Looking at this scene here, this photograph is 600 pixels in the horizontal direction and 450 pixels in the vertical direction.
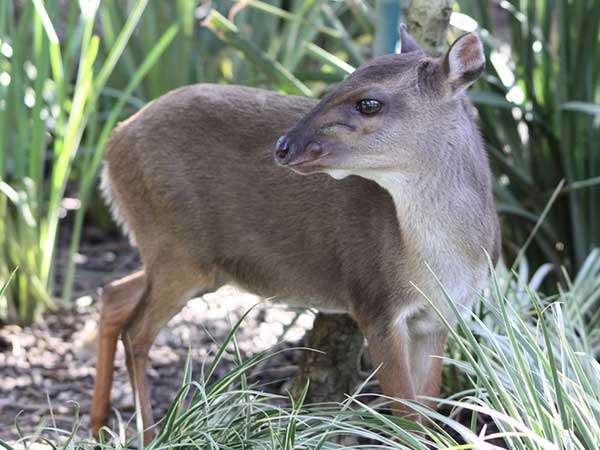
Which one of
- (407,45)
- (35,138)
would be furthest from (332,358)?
(35,138)

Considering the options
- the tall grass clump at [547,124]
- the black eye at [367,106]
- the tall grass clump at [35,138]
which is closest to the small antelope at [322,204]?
the black eye at [367,106]

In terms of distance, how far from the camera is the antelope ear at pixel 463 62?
3402 millimetres

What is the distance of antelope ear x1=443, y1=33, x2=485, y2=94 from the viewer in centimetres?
340

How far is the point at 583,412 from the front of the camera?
2973 mm

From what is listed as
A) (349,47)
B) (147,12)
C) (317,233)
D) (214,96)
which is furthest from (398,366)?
(147,12)

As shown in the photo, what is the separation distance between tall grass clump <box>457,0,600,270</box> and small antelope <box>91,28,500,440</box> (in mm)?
1532

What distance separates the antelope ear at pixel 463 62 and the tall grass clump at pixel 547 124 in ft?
6.05

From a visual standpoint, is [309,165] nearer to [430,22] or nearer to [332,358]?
[430,22]

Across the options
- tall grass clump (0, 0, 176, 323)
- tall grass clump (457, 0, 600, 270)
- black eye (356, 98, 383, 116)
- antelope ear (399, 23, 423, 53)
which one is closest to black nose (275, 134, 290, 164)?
black eye (356, 98, 383, 116)

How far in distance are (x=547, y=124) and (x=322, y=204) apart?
6.42 ft

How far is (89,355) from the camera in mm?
5098

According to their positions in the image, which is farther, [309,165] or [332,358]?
[332,358]

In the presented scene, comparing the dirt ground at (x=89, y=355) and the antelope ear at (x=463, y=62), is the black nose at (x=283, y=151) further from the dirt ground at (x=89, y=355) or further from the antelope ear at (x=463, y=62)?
the dirt ground at (x=89, y=355)

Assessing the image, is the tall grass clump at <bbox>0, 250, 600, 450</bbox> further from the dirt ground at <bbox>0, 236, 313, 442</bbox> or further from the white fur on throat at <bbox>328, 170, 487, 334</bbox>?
the dirt ground at <bbox>0, 236, 313, 442</bbox>
